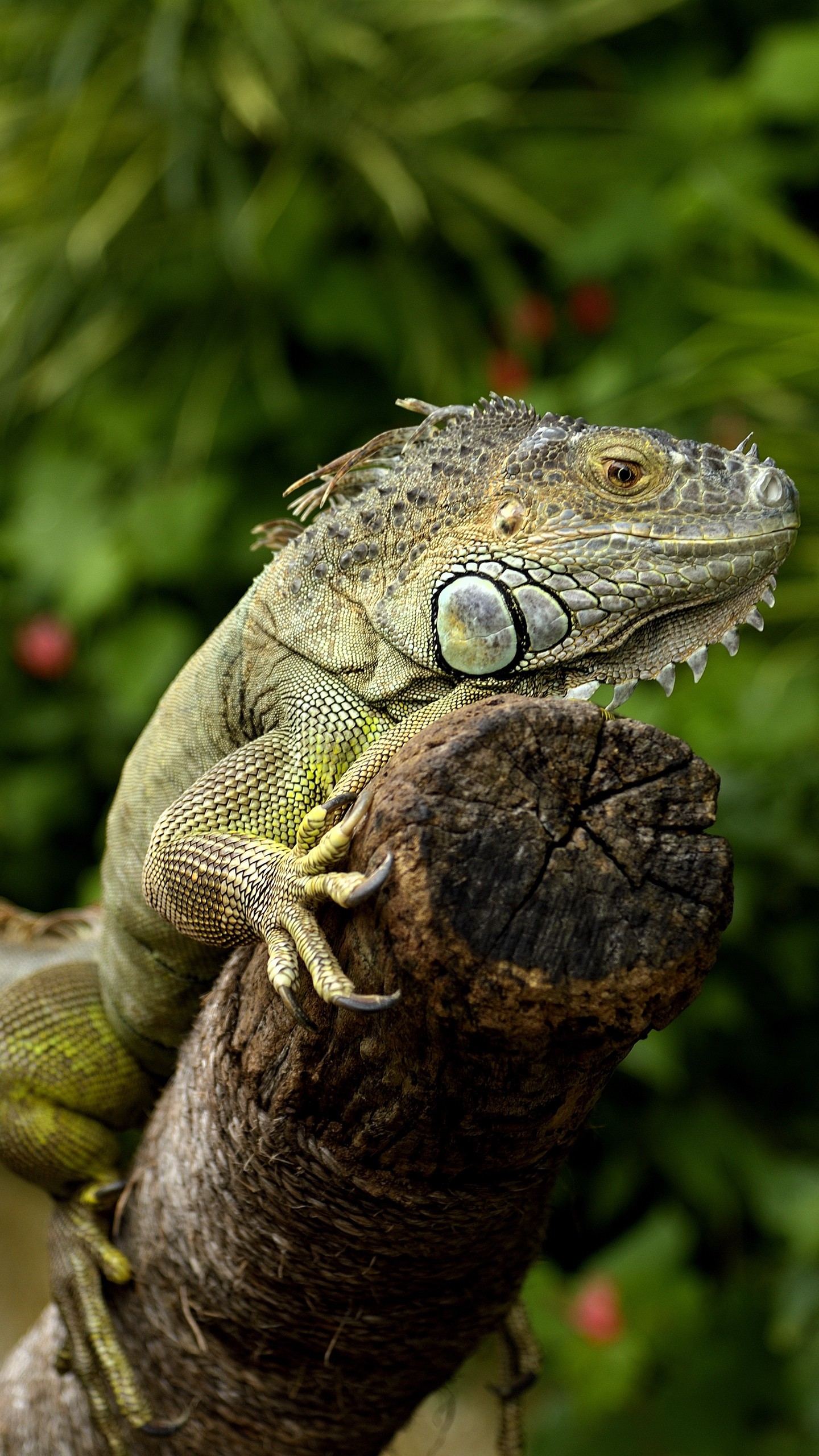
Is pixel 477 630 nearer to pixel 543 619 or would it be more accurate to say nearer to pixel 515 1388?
pixel 543 619

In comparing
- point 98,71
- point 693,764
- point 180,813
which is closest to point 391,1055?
point 693,764

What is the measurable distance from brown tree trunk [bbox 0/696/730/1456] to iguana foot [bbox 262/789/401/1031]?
0.04 metres

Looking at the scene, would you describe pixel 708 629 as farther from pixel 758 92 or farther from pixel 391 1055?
pixel 758 92

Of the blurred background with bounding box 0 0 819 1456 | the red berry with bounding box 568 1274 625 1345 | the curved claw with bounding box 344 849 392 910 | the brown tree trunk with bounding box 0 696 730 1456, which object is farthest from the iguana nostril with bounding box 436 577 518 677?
the red berry with bounding box 568 1274 625 1345

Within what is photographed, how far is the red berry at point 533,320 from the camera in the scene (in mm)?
5750

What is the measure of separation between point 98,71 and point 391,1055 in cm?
587

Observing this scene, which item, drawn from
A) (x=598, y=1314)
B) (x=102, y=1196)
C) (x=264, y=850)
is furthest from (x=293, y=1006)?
(x=598, y=1314)

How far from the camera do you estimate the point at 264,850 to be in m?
2.11

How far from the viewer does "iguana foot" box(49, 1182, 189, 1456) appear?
264 centimetres

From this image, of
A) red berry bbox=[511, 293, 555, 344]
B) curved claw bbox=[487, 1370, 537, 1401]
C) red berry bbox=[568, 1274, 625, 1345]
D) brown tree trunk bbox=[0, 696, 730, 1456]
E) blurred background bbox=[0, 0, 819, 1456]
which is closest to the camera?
brown tree trunk bbox=[0, 696, 730, 1456]

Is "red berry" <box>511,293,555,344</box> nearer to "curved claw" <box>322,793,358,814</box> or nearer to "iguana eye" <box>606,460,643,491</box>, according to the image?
"iguana eye" <box>606,460,643,491</box>

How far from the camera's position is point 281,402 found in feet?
18.8

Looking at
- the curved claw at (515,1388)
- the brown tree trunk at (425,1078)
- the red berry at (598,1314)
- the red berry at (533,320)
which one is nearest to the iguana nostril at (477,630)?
the brown tree trunk at (425,1078)

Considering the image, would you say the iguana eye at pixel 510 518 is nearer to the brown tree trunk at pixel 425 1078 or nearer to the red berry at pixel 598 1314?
the brown tree trunk at pixel 425 1078
